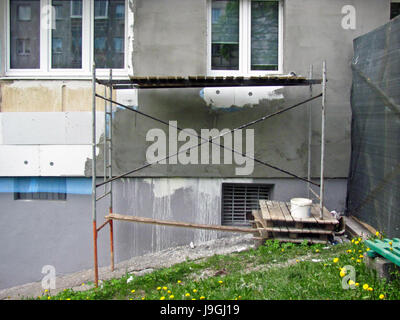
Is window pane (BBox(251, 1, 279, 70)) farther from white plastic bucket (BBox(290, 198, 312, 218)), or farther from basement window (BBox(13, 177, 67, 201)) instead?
basement window (BBox(13, 177, 67, 201))

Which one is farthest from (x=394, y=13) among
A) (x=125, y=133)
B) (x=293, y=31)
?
(x=125, y=133)

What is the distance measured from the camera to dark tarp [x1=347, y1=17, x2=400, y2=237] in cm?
477

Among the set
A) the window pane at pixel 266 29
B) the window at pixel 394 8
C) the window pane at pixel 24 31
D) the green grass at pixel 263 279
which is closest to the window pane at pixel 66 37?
the window pane at pixel 24 31

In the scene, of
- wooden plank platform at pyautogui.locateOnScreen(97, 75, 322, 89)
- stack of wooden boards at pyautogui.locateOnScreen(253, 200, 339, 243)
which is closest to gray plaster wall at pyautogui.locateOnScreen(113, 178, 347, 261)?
stack of wooden boards at pyautogui.locateOnScreen(253, 200, 339, 243)

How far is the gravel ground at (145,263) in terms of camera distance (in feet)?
19.0

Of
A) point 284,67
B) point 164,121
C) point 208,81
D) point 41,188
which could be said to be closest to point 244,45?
point 284,67

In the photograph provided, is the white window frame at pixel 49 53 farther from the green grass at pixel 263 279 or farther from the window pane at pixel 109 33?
the green grass at pixel 263 279

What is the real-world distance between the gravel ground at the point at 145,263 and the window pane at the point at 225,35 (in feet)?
9.93

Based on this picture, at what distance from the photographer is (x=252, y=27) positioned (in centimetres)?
641

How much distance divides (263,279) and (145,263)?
7.91 feet

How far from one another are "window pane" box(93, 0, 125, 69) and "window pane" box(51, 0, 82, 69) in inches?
12.5

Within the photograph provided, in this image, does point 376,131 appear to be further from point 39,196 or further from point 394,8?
point 39,196
